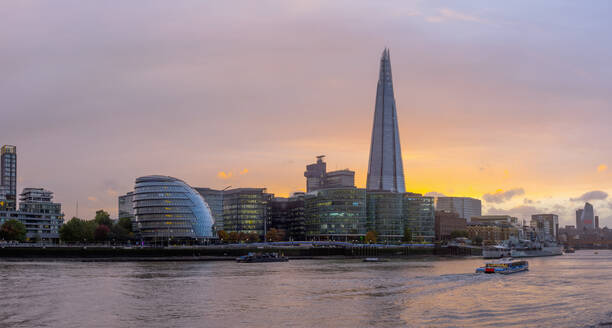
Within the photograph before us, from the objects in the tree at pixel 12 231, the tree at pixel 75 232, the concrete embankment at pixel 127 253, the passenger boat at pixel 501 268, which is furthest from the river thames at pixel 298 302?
the tree at pixel 75 232

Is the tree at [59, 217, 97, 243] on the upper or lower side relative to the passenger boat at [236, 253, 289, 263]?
upper

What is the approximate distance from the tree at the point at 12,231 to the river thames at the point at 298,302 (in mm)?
92871

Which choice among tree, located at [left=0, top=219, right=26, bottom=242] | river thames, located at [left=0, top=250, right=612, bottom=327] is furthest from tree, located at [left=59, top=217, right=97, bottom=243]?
river thames, located at [left=0, top=250, right=612, bottom=327]

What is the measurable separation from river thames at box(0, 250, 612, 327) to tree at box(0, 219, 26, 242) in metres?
92.9

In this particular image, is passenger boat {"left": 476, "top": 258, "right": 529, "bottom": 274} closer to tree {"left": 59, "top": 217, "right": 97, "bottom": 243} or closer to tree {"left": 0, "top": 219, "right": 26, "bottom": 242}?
tree {"left": 59, "top": 217, "right": 97, "bottom": 243}

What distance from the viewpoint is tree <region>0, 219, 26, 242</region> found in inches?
6890

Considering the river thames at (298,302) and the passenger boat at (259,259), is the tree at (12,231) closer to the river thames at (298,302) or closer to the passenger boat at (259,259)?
the passenger boat at (259,259)

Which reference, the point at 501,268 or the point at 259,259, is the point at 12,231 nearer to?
the point at 259,259

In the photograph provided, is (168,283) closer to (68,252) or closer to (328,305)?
(328,305)

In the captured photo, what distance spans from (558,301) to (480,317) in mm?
15956

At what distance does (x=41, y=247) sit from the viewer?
15212 centimetres

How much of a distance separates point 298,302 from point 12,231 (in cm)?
13755

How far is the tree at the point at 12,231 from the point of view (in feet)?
574

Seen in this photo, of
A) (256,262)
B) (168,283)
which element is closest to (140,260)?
(256,262)
